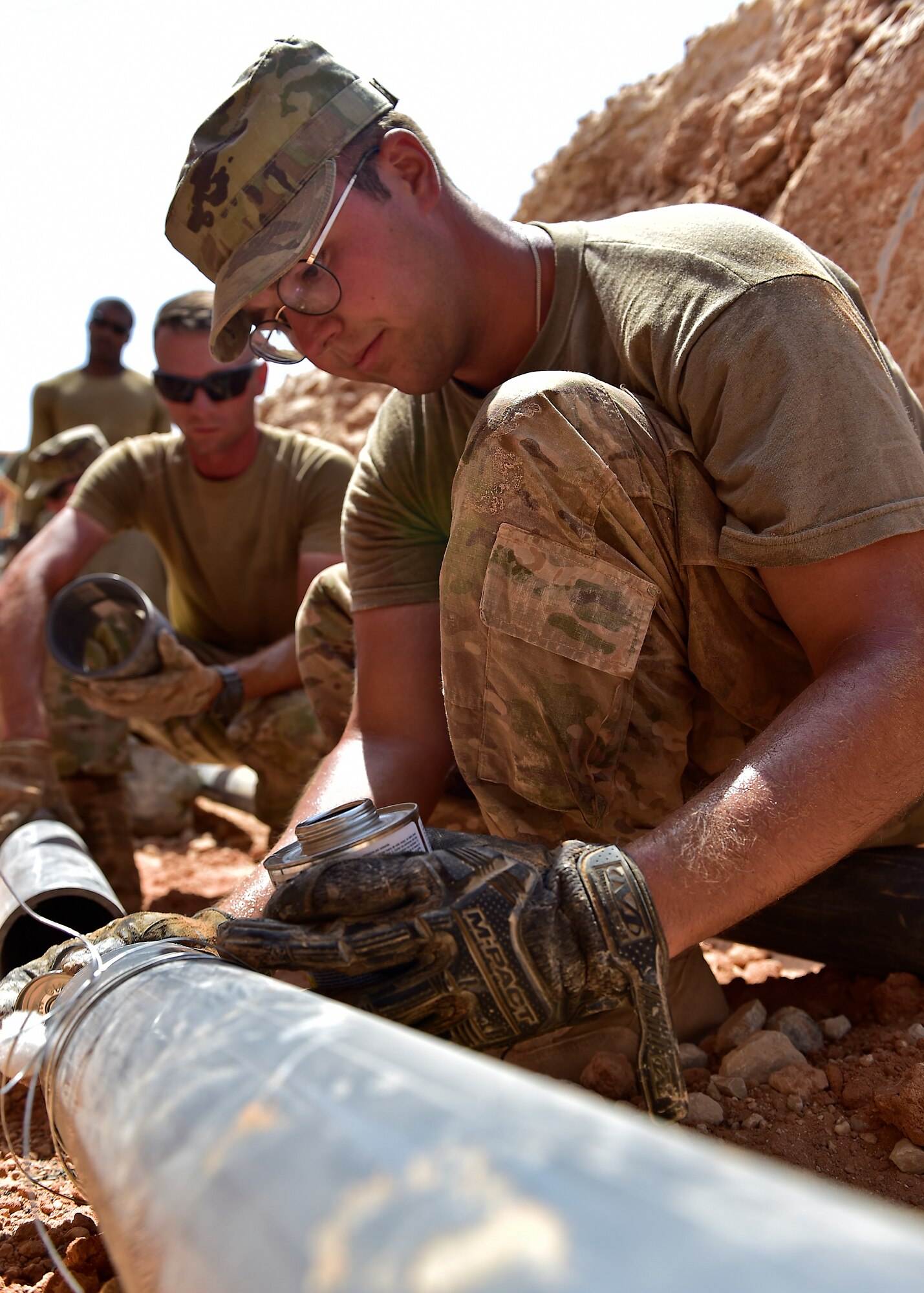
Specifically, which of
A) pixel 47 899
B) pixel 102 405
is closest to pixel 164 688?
pixel 47 899

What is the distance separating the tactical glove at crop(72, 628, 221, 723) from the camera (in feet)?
10.8

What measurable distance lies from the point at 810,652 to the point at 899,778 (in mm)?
227

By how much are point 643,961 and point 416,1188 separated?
1.99ft

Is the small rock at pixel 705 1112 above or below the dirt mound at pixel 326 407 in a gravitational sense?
below

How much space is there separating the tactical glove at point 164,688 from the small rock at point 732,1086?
2191 mm

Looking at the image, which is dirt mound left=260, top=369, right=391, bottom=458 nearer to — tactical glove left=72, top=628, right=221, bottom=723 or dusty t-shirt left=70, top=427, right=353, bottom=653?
dusty t-shirt left=70, top=427, right=353, bottom=653

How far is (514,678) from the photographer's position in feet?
5.38

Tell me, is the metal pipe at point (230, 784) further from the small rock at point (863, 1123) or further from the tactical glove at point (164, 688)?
the small rock at point (863, 1123)

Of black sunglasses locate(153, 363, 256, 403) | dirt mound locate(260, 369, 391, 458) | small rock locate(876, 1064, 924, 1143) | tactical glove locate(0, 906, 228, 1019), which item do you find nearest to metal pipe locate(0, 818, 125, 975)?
tactical glove locate(0, 906, 228, 1019)

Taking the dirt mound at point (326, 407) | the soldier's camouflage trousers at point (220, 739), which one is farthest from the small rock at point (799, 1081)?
the dirt mound at point (326, 407)

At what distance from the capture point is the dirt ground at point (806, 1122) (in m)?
1.32

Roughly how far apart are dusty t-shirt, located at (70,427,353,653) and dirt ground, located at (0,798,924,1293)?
1.98 m

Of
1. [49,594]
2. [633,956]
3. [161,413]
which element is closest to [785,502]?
[633,956]

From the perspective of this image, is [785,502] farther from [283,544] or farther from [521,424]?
[283,544]
